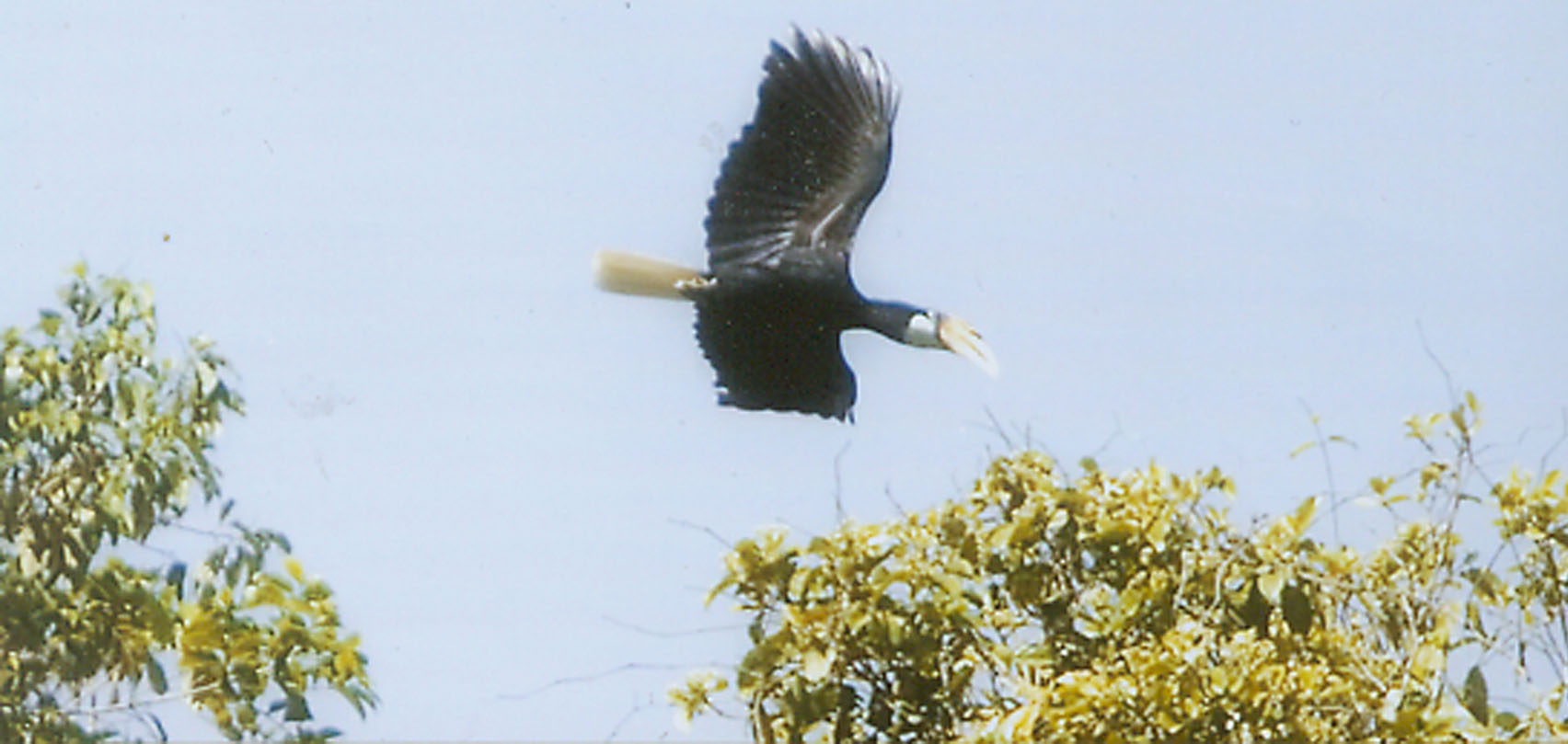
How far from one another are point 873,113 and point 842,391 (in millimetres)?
535

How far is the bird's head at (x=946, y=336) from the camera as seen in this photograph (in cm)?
343

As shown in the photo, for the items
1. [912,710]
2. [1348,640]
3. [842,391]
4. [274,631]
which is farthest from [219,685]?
[1348,640]

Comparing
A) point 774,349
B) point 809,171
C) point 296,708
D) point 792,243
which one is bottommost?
point 296,708

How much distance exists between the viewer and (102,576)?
2766 mm

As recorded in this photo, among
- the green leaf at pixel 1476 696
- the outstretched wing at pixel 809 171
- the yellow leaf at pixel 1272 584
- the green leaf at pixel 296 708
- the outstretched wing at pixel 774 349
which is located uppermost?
the outstretched wing at pixel 809 171

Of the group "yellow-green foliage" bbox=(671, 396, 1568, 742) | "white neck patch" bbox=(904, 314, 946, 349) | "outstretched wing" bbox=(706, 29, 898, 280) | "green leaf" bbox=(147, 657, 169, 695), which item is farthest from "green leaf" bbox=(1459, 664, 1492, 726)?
"green leaf" bbox=(147, 657, 169, 695)

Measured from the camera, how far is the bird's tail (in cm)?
344

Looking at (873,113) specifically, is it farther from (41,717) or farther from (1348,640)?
(41,717)

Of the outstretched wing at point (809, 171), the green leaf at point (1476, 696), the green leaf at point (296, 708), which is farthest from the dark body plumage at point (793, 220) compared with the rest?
the green leaf at point (1476, 696)

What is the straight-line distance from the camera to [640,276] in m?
3.46

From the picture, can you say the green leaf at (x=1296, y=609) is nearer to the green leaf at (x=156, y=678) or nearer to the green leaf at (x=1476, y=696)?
the green leaf at (x=1476, y=696)

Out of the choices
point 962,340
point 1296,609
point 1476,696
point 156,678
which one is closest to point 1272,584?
point 1296,609

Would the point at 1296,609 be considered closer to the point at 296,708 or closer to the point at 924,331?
the point at 924,331

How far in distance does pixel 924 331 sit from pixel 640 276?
544 mm
